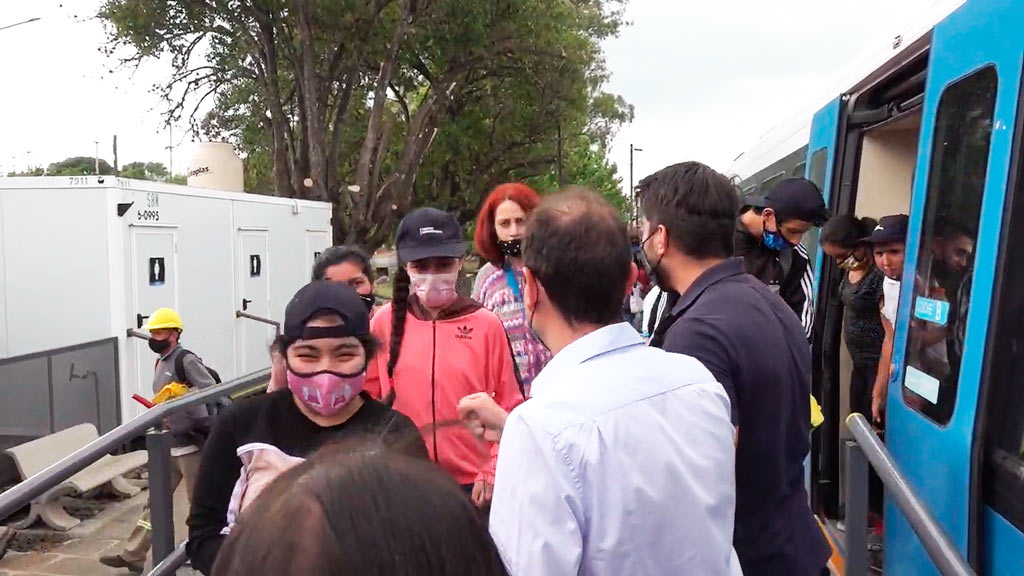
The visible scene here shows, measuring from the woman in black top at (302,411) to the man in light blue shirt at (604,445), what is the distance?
78 centimetres

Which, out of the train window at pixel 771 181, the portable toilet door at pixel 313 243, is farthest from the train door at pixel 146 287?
the train window at pixel 771 181

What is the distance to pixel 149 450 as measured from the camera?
3.43 m

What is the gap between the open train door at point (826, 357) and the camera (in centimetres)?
441

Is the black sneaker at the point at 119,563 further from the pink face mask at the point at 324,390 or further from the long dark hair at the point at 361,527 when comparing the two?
the long dark hair at the point at 361,527

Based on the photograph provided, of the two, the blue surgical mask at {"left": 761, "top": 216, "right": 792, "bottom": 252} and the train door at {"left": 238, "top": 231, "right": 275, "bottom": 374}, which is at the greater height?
the blue surgical mask at {"left": 761, "top": 216, "right": 792, "bottom": 252}

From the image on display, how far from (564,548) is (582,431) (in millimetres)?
198

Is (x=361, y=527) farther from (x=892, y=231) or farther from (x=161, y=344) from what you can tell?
(x=161, y=344)

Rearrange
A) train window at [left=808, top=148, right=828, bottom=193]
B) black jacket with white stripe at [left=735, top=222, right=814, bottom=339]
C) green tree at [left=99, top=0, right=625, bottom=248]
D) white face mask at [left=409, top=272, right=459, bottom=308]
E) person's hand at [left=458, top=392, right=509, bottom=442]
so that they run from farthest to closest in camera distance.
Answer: green tree at [left=99, top=0, right=625, bottom=248] → train window at [left=808, top=148, right=828, bottom=193] → black jacket with white stripe at [left=735, top=222, right=814, bottom=339] → white face mask at [left=409, top=272, right=459, bottom=308] → person's hand at [left=458, top=392, right=509, bottom=442]

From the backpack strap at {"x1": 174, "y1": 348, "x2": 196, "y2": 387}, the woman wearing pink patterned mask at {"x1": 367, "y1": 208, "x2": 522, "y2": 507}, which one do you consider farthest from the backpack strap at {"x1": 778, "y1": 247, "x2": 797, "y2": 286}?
the backpack strap at {"x1": 174, "y1": 348, "x2": 196, "y2": 387}

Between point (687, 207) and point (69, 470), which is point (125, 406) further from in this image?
point (687, 207)

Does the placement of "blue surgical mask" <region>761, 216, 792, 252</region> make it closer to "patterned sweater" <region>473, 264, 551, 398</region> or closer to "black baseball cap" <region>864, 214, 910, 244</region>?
"black baseball cap" <region>864, 214, 910, 244</region>

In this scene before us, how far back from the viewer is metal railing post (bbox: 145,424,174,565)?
3.38m

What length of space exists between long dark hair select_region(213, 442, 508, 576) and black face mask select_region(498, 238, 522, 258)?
2648 millimetres

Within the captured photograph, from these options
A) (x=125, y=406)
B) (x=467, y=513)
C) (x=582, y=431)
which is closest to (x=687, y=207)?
(x=582, y=431)
